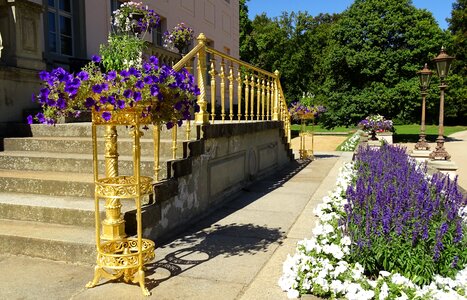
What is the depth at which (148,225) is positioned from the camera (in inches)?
159

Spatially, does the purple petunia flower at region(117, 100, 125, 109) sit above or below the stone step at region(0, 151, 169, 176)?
above

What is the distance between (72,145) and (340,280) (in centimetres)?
430

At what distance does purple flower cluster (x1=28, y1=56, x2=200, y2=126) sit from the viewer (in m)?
2.78

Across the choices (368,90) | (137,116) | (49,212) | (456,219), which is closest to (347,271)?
(456,219)

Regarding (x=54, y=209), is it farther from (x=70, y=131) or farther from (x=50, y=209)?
(x=70, y=131)

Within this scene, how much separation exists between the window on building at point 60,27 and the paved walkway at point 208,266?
624 centimetres

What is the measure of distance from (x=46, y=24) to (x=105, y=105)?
717cm

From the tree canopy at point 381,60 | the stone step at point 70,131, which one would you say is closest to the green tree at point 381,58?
the tree canopy at point 381,60

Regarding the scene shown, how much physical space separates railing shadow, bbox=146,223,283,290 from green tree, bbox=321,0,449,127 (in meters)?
21.2

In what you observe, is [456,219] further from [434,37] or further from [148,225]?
[434,37]

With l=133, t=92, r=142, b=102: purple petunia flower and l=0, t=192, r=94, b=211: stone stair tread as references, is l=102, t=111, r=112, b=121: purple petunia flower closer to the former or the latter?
l=133, t=92, r=142, b=102: purple petunia flower

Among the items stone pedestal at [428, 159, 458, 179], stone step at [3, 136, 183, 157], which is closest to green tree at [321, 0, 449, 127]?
stone pedestal at [428, 159, 458, 179]

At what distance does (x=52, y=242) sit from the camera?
3.74 metres

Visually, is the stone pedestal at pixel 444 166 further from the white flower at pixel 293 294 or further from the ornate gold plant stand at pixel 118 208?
the ornate gold plant stand at pixel 118 208
